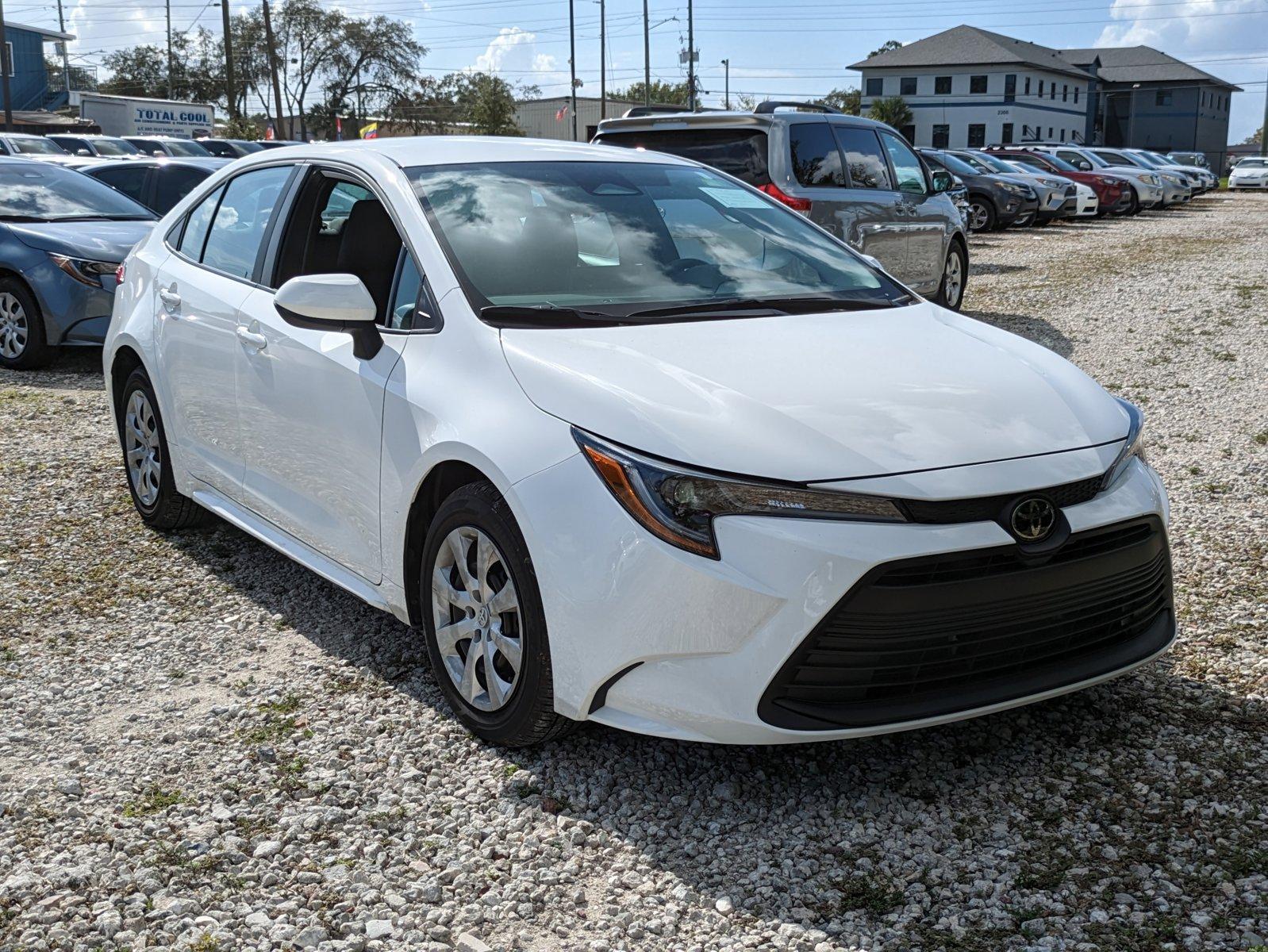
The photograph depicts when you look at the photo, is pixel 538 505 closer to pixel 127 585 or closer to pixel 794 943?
pixel 794 943

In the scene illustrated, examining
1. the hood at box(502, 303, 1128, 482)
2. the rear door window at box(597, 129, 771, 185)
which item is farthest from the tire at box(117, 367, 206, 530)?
the rear door window at box(597, 129, 771, 185)

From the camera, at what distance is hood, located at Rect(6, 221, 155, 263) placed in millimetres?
9704

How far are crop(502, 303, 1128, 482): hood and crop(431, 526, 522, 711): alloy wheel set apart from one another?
48cm

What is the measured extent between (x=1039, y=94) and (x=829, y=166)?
281ft

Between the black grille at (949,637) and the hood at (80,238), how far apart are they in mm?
8155

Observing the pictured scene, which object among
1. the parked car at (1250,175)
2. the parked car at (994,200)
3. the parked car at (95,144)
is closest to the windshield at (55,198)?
the parked car at (994,200)

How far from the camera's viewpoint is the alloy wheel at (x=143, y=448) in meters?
5.58

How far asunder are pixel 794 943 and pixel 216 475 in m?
3.10

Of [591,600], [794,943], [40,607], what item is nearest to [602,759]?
[591,600]

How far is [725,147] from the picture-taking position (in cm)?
1026

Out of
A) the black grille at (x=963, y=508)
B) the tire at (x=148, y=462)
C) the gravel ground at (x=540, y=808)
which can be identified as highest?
the black grille at (x=963, y=508)

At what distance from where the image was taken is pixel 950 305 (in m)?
12.5

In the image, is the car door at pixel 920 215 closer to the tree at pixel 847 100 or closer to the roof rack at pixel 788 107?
the roof rack at pixel 788 107

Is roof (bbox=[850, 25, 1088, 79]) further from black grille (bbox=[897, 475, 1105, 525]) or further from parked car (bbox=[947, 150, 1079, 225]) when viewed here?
black grille (bbox=[897, 475, 1105, 525])
